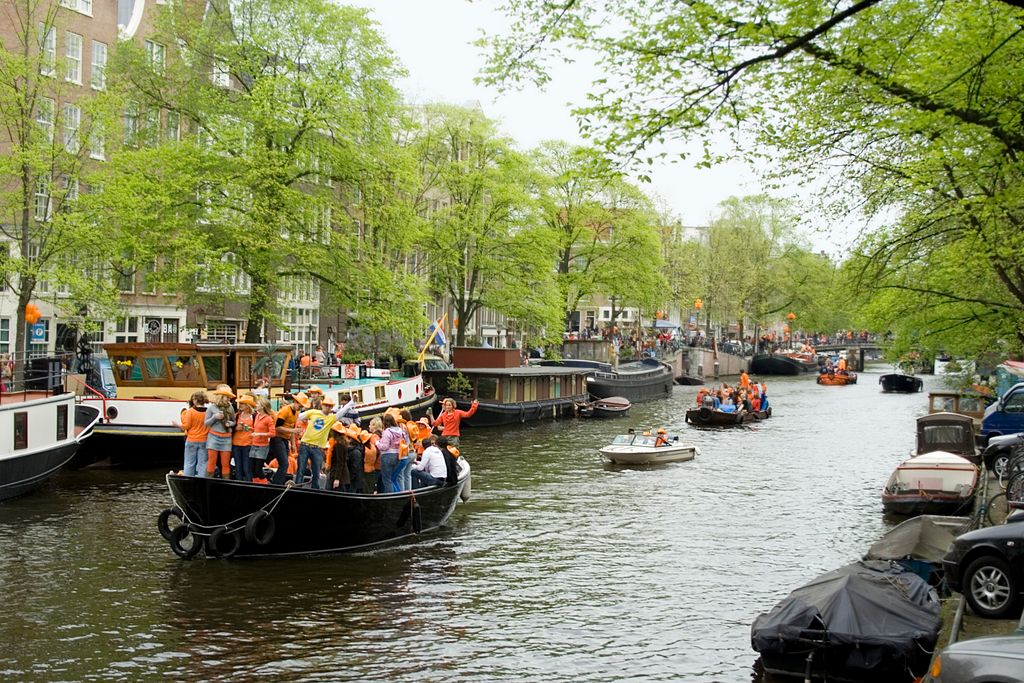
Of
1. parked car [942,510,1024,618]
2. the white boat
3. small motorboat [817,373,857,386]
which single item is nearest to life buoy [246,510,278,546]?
parked car [942,510,1024,618]

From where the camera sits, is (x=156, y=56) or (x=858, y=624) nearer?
(x=858, y=624)

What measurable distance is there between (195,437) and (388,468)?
3.80 m

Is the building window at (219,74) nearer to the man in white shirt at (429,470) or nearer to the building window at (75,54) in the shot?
the building window at (75,54)

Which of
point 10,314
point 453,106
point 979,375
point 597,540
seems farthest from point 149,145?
point 979,375

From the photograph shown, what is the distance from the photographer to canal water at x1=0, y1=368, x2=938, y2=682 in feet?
51.3

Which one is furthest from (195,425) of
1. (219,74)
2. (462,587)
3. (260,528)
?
(219,74)

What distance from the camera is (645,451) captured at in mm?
38062

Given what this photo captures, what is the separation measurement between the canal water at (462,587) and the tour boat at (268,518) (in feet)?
1.17

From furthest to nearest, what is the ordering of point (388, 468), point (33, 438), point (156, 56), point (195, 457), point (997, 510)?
point (156, 56)
point (33, 438)
point (388, 468)
point (997, 510)
point (195, 457)

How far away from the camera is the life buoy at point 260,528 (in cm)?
2047

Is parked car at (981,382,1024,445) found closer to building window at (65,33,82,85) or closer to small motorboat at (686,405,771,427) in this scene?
small motorboat at (686,405,771,427)

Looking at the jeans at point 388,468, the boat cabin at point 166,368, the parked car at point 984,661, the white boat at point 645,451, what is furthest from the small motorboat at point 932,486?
the boat cabin at point 166,368

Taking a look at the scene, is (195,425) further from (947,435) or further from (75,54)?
(75,54)

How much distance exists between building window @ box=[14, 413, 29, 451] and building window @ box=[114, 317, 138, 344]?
25.6 metres
